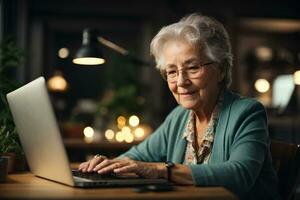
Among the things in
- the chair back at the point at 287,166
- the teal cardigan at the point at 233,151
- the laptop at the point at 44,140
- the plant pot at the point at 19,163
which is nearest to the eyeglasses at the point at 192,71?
the teal cardigan at the point at 233,151

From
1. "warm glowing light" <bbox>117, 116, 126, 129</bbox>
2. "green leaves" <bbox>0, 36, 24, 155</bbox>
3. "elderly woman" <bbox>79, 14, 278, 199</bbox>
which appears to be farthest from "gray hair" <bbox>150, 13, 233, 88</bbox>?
"warm glowing light" <bbox>117, 116, 126, 129</bbox>

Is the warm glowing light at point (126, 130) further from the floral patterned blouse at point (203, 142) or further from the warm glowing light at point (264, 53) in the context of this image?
the warm glowing light at point (264, 53)

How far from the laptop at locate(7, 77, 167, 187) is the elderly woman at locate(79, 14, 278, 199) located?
0.22ft

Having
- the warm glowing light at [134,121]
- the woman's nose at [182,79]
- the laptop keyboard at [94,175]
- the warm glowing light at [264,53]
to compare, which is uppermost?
the warm glowing light at [264,53]

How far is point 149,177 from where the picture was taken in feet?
5.00

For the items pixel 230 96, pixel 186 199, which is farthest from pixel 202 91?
pixel 186 199

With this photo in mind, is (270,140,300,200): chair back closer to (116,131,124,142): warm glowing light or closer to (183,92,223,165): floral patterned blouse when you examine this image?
(183,92,223,165): floral patterned blouse

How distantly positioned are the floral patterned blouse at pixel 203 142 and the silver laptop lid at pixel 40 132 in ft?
1.88

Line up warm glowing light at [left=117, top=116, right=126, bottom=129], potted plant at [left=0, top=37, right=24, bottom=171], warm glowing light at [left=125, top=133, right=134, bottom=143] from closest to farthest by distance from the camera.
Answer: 1. potted plant at [left=0, top=37, right=24, bottom=171]
2. warm glowing light at [left=125, top=133, right=134, bottom=143]
3. warm glowing light at [left=117, top=116, right=126, bottom=129]

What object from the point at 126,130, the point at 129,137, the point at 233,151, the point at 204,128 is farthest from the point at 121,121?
the point at 233,151

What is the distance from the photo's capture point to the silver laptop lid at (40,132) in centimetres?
136

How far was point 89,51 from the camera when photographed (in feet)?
7.94

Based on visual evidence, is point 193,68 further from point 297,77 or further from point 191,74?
point 297,77

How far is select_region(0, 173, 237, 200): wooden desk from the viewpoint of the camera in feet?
4.09
